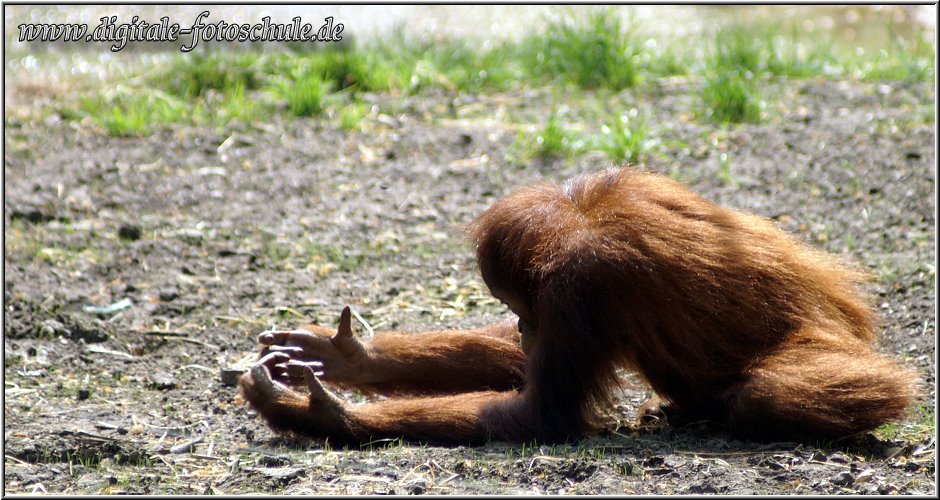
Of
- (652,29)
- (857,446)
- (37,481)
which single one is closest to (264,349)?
(37,481)

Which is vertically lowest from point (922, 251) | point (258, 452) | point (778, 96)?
point (258, 452)

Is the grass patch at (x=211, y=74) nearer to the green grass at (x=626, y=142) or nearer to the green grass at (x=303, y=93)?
the green grass at (x=303, y=93)

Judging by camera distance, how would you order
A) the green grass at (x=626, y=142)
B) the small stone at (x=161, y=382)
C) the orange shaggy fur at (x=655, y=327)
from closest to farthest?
the orange shaggy fur at (x=655, y=327) → the small stone at (x=161, y=382) → the green grass at (x=626, y=142)

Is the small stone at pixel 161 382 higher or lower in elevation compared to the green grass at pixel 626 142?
lower

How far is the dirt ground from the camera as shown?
346cm

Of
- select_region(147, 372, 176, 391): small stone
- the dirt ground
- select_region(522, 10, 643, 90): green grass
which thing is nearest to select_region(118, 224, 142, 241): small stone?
the dirt ground

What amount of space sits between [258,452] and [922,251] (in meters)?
3.54

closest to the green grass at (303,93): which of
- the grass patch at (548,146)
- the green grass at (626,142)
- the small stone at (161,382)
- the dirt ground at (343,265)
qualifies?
the dirt ground at (343,265)

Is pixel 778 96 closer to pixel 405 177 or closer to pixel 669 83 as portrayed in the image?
pixel 669 83

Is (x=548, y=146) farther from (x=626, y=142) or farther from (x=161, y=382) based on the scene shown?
(x=161, y=382)

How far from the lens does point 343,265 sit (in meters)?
5.85

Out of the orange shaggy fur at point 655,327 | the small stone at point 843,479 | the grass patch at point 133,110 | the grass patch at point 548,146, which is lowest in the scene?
the small stone at point 843,479

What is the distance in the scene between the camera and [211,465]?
3670mm

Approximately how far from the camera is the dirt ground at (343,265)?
3.46m
